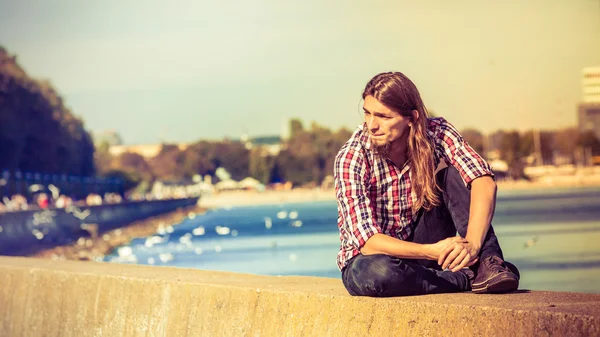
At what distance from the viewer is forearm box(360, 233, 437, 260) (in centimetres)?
470

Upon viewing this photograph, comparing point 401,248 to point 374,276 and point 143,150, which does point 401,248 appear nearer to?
point 374,276

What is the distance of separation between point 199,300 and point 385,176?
3.56ft

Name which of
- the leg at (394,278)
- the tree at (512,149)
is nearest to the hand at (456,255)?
the leg at (394,278)

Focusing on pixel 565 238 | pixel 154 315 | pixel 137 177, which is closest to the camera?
pixel 154 315

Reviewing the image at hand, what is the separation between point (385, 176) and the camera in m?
4.89

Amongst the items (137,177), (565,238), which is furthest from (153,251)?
(137,177)

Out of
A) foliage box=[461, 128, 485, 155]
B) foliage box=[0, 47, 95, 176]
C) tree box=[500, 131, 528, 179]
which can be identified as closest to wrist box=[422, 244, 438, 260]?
foliage box=[0, 47, 95, 176]

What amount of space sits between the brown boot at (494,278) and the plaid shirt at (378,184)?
0.39 meters

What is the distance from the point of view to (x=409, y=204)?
194 inches

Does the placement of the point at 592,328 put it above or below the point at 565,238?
above

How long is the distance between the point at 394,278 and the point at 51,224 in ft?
216

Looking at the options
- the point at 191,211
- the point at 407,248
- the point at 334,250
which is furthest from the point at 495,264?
the point at 191,211

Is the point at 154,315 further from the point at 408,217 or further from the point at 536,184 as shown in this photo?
the point at 536,184

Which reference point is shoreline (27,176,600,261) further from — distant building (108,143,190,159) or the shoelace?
the shoelace
